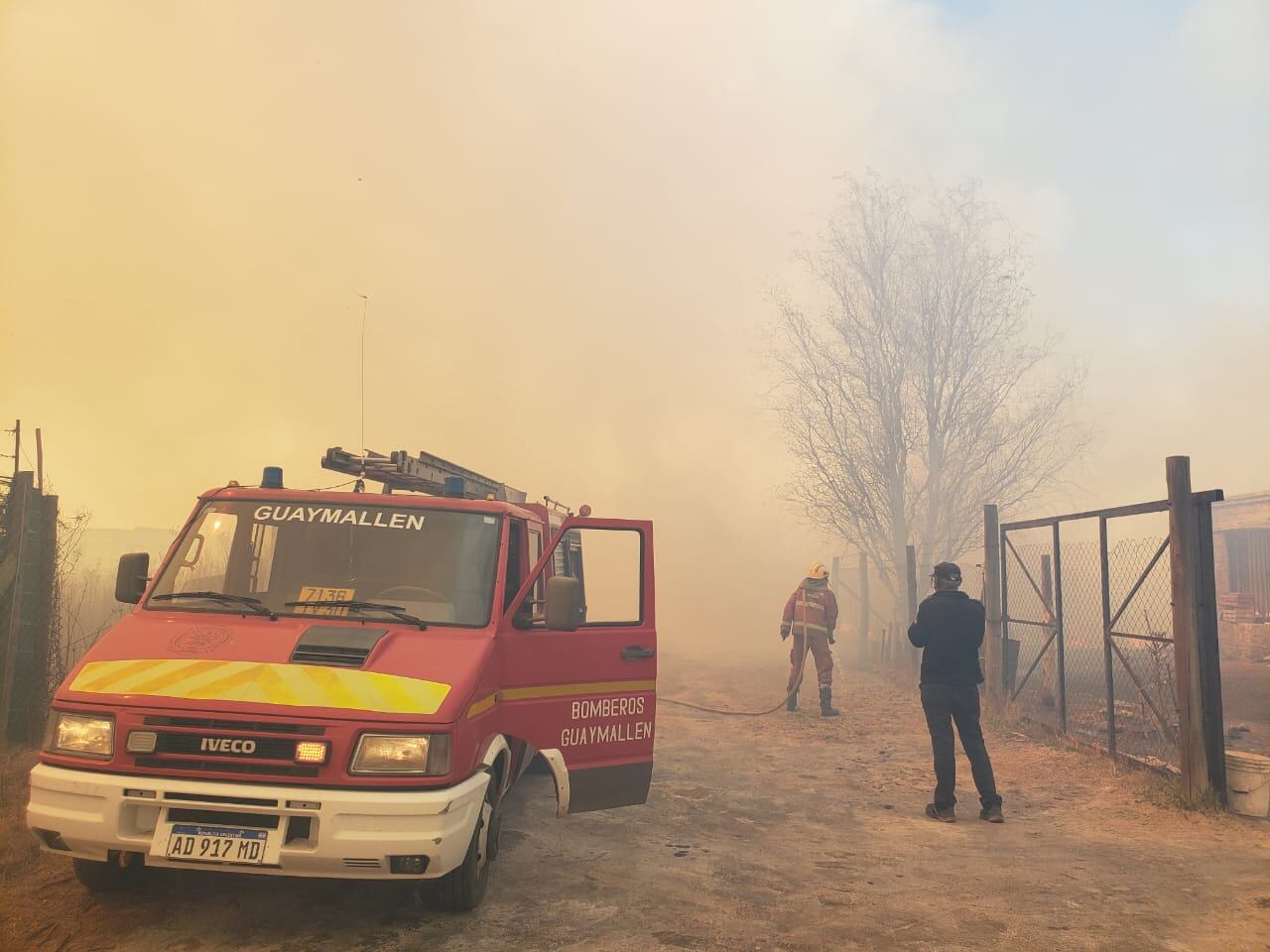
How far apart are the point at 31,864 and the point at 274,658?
7.53ft

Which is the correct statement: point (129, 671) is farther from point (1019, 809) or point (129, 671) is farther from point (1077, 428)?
point (1077, 428)

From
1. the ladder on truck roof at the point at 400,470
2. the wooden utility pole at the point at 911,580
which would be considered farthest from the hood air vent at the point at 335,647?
the wooden utility pole at the point at 911,580

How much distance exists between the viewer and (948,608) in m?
6.80

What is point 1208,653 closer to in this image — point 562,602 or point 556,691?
point 556,691

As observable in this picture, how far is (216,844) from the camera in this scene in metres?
3.57

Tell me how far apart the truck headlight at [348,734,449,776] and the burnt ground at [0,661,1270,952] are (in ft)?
2.84

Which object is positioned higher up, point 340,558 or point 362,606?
point 340,558

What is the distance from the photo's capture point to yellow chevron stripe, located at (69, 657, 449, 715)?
3770 mm

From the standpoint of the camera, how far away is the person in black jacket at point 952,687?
666 centimetres

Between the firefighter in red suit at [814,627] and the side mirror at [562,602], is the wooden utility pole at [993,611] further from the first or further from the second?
the side mirror at [562,602]

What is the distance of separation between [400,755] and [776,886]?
2.52 m

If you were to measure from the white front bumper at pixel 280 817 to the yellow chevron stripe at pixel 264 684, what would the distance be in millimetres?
357

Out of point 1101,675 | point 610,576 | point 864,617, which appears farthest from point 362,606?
point 610,576

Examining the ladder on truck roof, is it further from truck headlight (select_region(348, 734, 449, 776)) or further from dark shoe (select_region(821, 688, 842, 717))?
dark shoe (select_region(821, 688, 842, 717))
